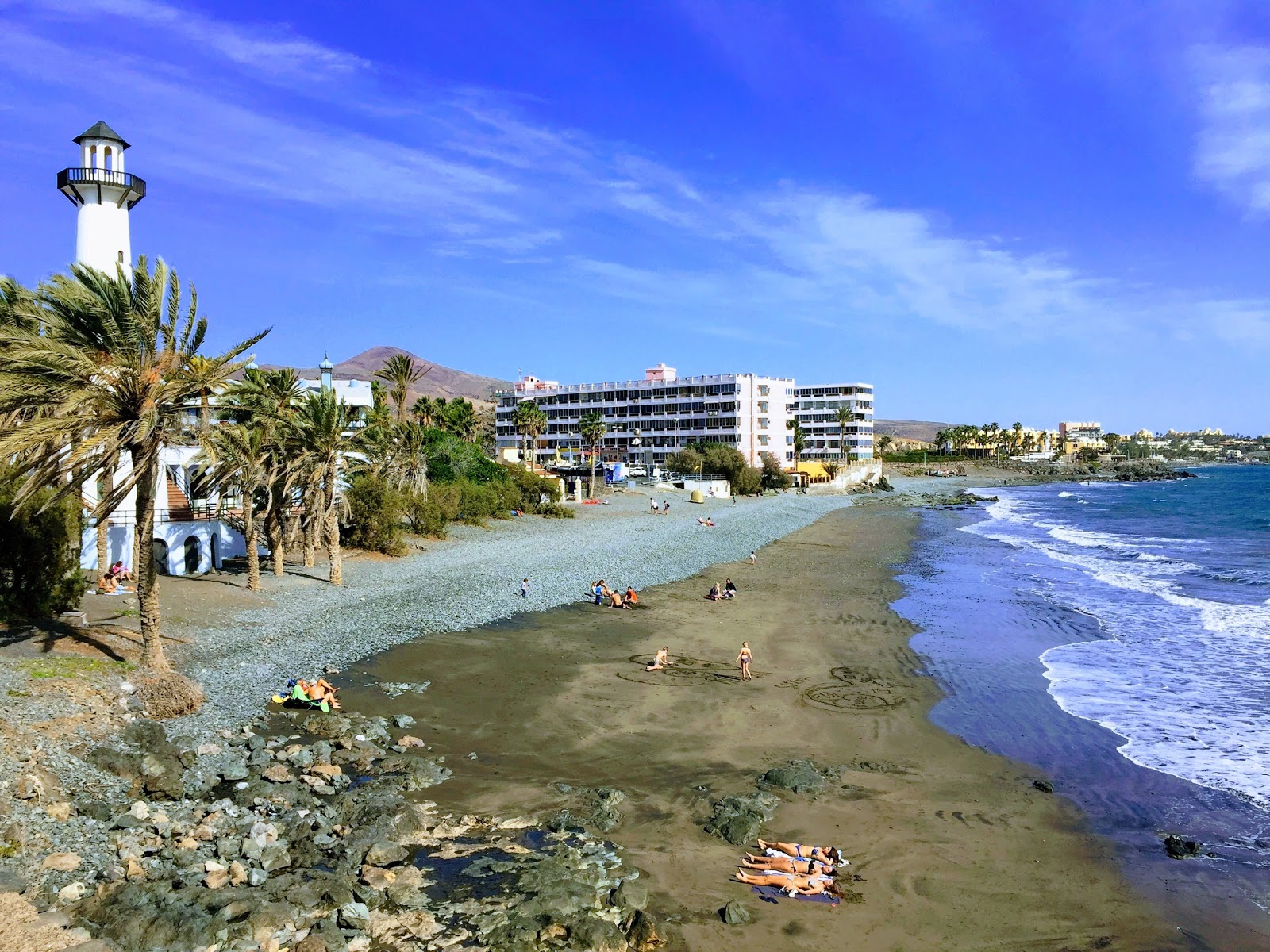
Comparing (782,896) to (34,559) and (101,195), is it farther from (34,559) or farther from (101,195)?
(101,195)

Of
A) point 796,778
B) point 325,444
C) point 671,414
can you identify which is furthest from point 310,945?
point 671,414

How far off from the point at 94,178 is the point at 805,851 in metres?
30.5

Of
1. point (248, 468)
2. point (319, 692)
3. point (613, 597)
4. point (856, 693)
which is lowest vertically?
point (856, 693)

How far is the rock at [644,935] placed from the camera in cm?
896

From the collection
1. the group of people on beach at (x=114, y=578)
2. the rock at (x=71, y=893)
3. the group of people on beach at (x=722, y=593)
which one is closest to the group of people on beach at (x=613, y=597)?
the group of people on beach at (x=722, y=593)

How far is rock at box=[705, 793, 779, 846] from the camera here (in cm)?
1163

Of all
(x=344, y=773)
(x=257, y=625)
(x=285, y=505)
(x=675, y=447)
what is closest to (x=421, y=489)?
(x=285, y=505)

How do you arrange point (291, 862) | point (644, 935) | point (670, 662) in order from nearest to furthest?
point (644, 935) → point (291, 862) → point (670, 662)

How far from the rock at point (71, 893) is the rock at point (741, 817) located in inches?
301

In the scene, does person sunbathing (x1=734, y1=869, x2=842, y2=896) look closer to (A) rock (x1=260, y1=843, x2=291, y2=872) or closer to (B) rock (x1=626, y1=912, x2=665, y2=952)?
(B) rock (x1=626, y1=912, x2=665, y2=952)

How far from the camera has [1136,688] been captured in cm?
2006

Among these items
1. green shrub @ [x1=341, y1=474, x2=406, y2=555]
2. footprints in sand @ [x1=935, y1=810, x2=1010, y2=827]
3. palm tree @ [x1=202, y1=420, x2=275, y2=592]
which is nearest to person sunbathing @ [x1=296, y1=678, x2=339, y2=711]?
palm tree @ [x1=202, y1=420, x2=275, y2=592]

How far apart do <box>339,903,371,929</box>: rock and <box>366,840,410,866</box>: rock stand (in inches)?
43.1

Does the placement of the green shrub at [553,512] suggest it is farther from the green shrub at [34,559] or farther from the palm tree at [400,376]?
the green shrub at [34,559]
